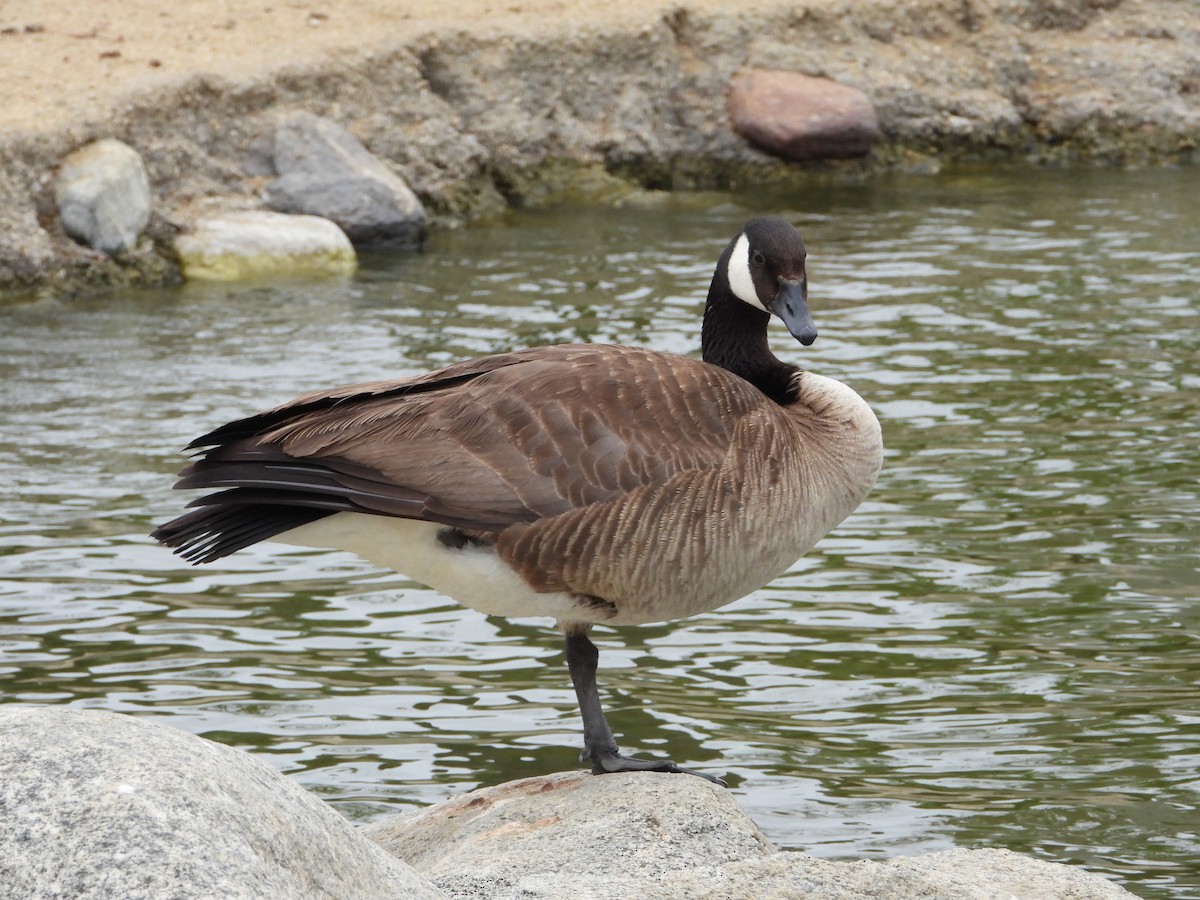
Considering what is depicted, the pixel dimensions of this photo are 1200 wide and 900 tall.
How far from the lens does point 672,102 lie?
700 inches

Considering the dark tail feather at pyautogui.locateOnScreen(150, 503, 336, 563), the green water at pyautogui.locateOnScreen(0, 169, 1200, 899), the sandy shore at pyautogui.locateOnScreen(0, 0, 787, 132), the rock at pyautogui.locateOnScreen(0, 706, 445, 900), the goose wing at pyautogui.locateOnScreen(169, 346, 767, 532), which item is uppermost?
the sandy shore at pyautogui.locateOnScreen(0, 0, 787, 132)

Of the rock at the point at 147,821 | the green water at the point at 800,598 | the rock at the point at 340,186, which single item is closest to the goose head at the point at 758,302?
the green water at the point at 800,598

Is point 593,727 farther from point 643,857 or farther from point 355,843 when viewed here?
point 355,843

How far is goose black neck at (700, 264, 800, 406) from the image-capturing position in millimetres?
6434

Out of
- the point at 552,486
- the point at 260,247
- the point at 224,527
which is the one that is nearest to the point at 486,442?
the point at 552,486

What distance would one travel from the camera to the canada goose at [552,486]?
5.44m

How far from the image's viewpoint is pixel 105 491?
9.65m

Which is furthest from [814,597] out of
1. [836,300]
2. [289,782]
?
[836,300]

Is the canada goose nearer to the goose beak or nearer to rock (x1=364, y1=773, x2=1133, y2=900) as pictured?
the goose beak

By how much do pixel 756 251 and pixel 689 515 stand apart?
118cm

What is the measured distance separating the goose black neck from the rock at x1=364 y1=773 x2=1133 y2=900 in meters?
1.61

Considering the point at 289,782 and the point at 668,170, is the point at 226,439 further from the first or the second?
the point at 668,170

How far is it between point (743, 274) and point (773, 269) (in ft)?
0.45

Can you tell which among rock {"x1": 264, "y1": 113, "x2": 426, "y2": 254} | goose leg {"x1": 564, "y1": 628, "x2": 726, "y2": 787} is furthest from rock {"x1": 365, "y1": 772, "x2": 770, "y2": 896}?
rock {"x1": 264, "y1": 113, "x2": 426, "y2": 254}
